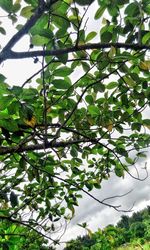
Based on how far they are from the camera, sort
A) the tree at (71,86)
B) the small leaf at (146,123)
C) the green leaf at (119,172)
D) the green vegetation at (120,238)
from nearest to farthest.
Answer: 1. the tree at (71,86)
2. the small leaf at (146,123)
3. the green leaf at (119,172)
4. the green vegetation at (120,238)

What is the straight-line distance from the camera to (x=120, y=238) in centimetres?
3906

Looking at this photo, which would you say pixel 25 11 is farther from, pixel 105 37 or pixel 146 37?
pixel 146 37

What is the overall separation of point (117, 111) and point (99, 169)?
1.19m

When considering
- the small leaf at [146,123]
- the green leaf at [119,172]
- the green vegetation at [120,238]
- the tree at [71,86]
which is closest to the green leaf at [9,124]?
the tree at [71,86]

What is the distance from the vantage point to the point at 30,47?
1.54m

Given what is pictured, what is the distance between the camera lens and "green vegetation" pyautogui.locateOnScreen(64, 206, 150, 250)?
4359 millimetres

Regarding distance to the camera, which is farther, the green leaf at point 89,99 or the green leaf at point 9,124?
the green leaf at point 89,99

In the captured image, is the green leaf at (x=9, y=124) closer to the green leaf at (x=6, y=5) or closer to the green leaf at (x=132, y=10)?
the green leaf at (x=6, y=5)

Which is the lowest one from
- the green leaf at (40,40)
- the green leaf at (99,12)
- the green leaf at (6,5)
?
the green leaf at (40,40)

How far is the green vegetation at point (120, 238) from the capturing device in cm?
436

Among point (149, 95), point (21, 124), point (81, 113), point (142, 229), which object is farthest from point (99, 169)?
point (142, 229)

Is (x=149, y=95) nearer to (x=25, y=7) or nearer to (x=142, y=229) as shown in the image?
(x=25, y=7)

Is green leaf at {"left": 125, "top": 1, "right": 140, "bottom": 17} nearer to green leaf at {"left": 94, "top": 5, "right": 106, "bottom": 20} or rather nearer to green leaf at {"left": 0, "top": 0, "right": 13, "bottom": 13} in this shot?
green leaf at {"left": 94, "top": 5, "right": 106, "bottom": 20}

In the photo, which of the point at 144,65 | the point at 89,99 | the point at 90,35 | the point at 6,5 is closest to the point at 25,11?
the point at 6,5
